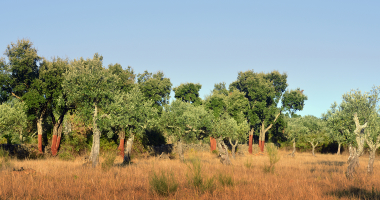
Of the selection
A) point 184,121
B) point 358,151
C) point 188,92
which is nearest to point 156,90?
point 188,92

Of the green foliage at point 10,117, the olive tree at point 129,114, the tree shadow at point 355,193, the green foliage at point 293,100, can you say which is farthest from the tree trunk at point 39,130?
the green foliage at point 293,100

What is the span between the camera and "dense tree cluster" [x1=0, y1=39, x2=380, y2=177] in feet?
69.5

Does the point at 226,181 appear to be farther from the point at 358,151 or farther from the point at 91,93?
the point at 91,93

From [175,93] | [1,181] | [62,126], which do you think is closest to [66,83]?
[1,181]

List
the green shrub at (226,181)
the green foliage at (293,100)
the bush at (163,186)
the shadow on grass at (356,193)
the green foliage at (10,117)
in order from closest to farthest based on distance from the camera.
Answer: the bush at (163,186) → the shadow on grass at (356,193) → the green shrub at (226,181) → the green foliage at (10,117) → the green foliage at (293,100)

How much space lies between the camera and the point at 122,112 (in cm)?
2267

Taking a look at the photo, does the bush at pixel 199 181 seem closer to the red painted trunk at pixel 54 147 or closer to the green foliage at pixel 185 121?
the green foliage at pixel 185 121

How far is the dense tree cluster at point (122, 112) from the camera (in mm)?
21172

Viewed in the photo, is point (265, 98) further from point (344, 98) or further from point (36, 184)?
point (36, 184)

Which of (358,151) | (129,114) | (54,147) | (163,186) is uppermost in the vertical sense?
(129,114)

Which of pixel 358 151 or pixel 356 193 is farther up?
pixel 358 151

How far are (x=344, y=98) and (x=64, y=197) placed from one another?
71.2 ft

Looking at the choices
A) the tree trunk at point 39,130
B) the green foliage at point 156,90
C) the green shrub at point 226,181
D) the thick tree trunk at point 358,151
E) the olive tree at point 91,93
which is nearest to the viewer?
the green shrub at point 226,181

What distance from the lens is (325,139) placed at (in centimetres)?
5478
